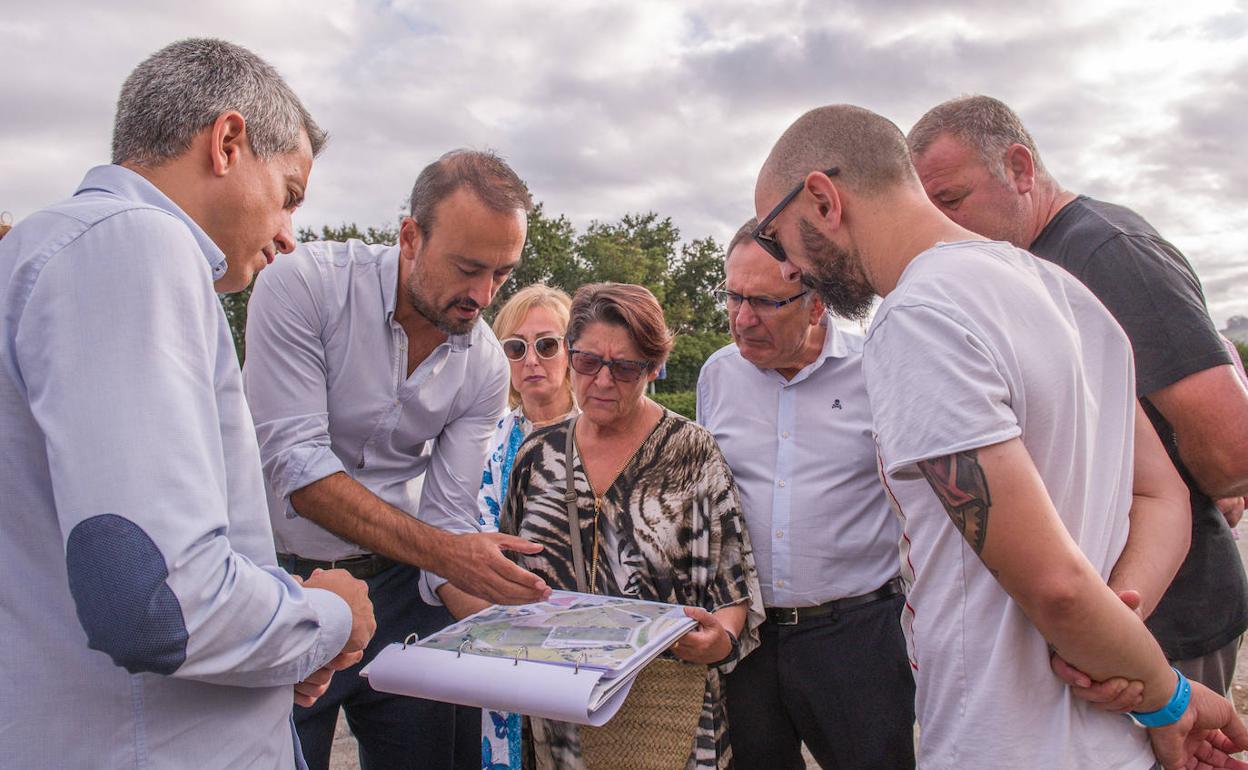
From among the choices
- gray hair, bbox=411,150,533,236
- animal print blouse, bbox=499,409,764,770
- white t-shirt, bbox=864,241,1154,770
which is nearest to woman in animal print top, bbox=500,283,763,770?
animal print blouse, bbox=499,409,764,770

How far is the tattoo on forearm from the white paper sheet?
90cm

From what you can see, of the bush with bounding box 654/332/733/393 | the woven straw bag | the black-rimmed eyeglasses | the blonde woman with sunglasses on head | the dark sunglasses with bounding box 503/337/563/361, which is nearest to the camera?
the woven straw bag

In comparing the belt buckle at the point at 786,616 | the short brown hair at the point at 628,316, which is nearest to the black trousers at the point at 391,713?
the short brown hair at the point at 628,316

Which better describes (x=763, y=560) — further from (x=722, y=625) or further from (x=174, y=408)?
(x=174, y=408)

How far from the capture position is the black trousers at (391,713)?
286 cm

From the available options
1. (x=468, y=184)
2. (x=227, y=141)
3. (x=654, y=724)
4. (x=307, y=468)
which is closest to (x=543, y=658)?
(x=654, y=724)

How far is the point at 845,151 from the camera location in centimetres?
186

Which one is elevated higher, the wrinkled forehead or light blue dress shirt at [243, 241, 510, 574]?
the wrinkled forehead

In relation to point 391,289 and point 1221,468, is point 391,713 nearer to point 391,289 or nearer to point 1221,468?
point 391,289

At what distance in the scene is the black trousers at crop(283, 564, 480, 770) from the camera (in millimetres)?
2855

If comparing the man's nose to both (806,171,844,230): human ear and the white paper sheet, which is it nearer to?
the white paper sheet

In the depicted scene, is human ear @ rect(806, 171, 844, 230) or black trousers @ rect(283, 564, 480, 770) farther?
black trousers @ rect(283, 564, 480, 770)

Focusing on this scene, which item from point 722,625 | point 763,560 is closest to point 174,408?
point 722,625

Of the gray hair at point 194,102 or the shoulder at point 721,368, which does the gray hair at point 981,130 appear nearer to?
the shoulder at point 721,368
